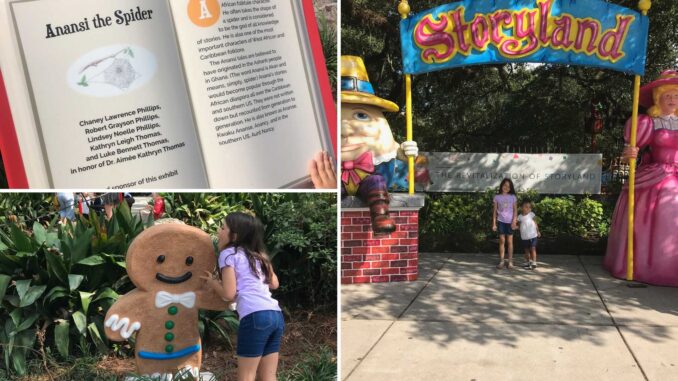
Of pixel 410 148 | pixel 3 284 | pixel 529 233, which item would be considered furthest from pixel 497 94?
pixel 3 284

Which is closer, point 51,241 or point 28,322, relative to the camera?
point 28,322

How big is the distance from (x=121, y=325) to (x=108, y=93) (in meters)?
1.15

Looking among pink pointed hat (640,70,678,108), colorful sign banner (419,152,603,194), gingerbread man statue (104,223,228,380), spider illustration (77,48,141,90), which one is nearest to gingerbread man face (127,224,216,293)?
gingerbread man statue (104,223,228,380)

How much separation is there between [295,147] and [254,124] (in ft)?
0.71

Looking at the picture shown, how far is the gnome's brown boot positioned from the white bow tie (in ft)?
10.1

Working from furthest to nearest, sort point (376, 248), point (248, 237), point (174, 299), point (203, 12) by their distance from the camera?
point (376, 248) → point (174, 299) → point (248, 237) → point (203, 12)

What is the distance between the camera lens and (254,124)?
2.60m

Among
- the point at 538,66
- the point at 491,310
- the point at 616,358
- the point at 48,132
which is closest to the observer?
the point at 48,132

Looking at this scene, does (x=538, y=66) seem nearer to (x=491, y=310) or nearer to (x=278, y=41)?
(x=491, y=310)

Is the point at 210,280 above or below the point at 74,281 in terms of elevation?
above

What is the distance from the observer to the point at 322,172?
2.67 meters

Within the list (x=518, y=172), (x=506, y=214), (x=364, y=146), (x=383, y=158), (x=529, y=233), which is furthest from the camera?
(x=518, y=172)

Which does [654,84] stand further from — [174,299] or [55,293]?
[55,293]

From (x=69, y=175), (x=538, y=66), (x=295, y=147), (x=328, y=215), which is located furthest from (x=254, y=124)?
(x=538, y=66)
